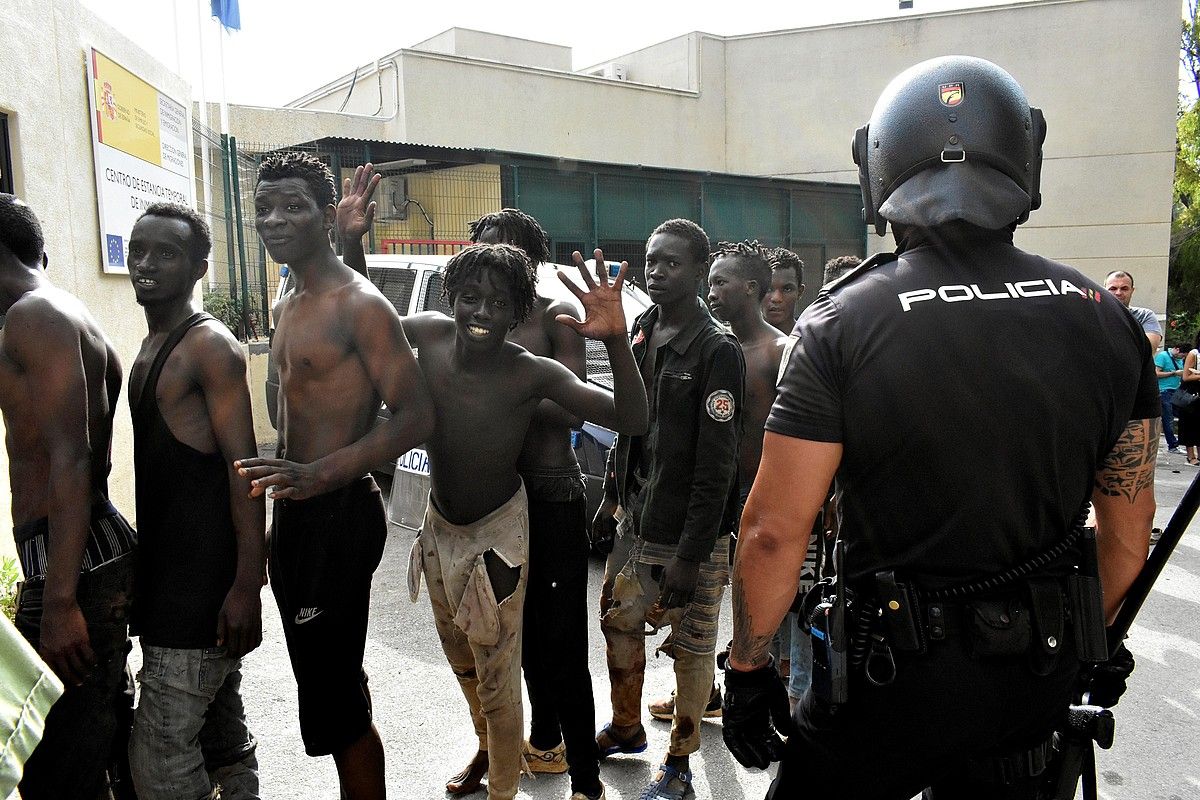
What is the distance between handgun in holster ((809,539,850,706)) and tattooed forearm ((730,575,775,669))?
0.35 feet

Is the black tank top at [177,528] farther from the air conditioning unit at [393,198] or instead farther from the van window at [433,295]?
the air conditioning unit at [393,198]

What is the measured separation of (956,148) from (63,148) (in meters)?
5.52

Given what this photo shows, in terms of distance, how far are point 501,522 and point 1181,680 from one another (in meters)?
3.63

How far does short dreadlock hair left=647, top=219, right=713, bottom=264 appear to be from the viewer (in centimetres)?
343

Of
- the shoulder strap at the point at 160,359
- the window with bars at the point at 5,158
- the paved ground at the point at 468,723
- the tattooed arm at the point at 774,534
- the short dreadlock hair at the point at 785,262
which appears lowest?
the paved ground at the point at 468,723

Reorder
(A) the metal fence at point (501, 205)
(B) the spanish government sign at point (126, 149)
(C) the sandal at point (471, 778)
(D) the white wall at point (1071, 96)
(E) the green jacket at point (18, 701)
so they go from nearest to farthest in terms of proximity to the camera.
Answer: (E) the green jacket at point (18, 701), (C) the sandal at point (471, 778), (B) the spanish government sign at point (126, 149), (A) the metal fence at point (501, 205), (D) the white wall at point (1071, 96)

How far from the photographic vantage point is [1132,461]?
6.44ft

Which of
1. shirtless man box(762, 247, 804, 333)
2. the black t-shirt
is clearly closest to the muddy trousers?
the black t-shirt

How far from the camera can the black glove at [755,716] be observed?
1.96m

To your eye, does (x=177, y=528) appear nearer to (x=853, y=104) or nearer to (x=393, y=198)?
(x=393, y=198)

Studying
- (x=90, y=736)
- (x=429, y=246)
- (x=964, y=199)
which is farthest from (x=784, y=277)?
(x=429, y=246)

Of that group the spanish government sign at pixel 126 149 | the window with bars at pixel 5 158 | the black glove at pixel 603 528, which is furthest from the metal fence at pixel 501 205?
the black glove at pixel 603 528

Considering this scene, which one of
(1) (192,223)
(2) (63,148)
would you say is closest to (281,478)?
(1) (192,223)

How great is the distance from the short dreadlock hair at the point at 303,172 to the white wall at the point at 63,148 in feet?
9.32
